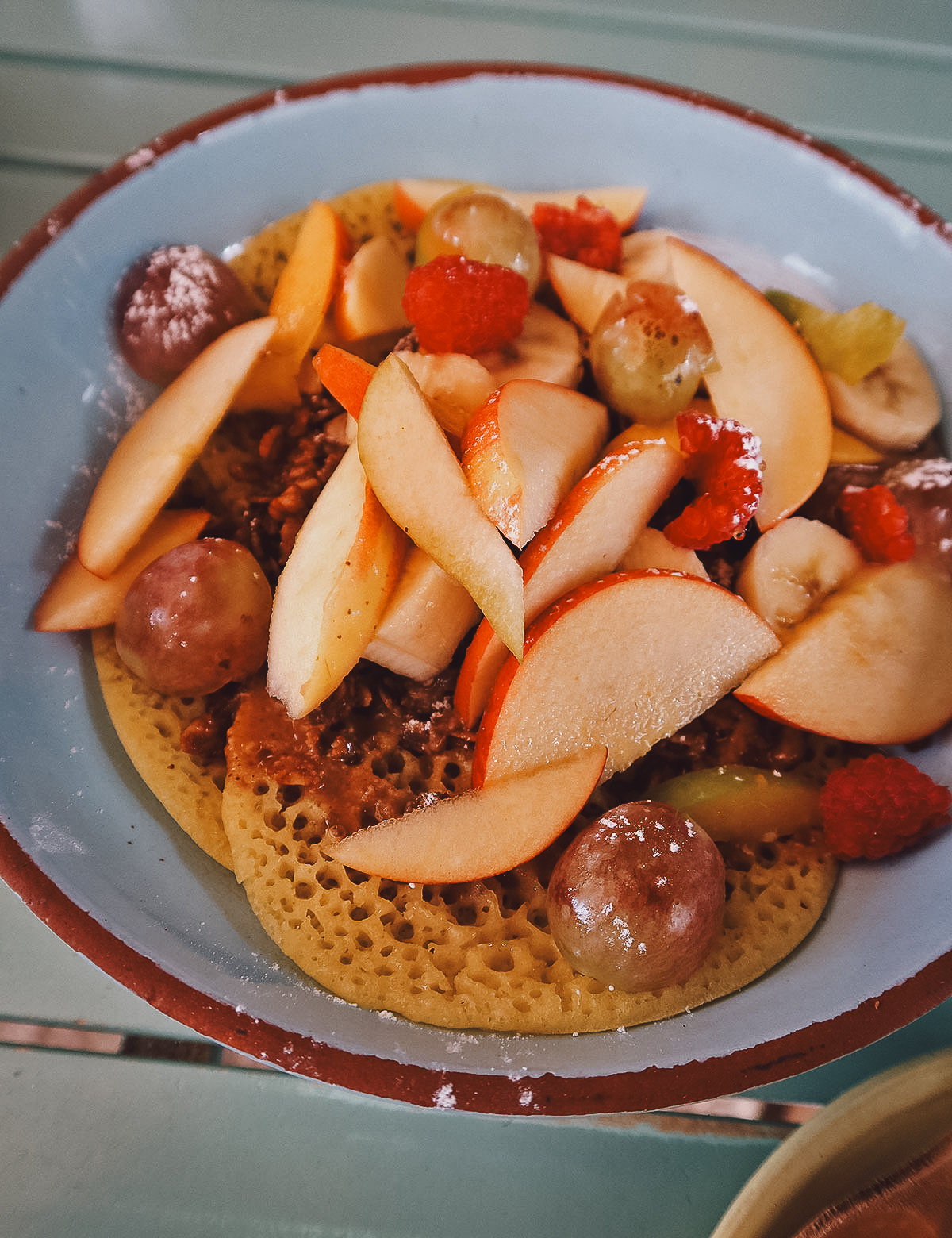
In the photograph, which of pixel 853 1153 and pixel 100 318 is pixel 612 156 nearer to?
pixel 100 318

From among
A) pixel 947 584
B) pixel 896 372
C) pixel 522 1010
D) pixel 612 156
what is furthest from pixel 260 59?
pixel 522 1010

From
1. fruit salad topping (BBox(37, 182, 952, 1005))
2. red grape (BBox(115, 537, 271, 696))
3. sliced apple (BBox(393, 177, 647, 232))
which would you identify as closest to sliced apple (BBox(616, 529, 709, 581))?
fruit salad topping (BBox(37, 182, 952, 1005))

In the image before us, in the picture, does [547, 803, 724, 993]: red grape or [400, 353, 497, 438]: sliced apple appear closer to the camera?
[547, 803, 724, 993]: red grape

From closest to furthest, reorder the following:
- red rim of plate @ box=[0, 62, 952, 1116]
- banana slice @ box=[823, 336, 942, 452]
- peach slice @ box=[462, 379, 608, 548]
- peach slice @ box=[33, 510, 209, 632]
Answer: red rim of plate @ box=[0, 62, 952, 1116], peach slice @ box=[462, 379, 608, 548], peach slice @ box=[33, 510, 209, 632], banana slice @ box=[823, 336, 942, 452]

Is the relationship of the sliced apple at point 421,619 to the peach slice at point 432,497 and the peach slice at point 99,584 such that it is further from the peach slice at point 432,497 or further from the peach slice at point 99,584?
the peach slice at point 99,584

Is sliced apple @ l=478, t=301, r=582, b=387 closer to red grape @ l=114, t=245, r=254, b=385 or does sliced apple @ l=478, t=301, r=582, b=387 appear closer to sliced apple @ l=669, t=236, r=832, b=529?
sliced apple @ l=669, t=236, r=832, b=529

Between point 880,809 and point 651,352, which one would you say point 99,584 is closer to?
point 651,352
